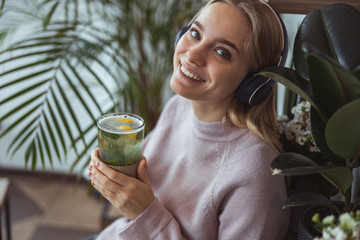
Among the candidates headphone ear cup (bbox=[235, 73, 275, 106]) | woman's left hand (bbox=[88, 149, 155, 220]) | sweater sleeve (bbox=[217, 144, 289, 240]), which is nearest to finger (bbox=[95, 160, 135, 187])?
woman's left hand (bbox=[88, 149, 155, 220])

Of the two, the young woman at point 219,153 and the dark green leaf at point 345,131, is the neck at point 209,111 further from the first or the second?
the dark green leaf at point 345,131

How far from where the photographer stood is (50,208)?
2.50 metres

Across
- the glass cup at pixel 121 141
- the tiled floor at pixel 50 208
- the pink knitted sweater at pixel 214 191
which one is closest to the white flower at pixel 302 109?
the pink knitted sweater at pixel 214 191

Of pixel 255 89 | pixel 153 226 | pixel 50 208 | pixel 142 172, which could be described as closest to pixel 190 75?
pixel 255 89

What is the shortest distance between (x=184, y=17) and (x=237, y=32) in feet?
2.57

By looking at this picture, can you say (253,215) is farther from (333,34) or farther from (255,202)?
(333,34)

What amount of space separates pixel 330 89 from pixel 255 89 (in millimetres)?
272

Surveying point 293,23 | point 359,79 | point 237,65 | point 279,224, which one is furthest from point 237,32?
point 293,23

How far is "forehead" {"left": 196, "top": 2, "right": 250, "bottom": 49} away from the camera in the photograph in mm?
940

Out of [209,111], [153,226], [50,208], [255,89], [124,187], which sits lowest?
[50,208]

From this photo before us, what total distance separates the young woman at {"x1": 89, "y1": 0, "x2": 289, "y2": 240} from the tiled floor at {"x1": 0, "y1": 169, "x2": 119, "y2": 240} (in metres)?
1.28

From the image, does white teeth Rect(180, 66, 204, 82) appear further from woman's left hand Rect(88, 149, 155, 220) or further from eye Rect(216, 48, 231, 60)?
woman's left hand Rect(88, 149, 155, 220)

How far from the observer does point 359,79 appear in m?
0.69

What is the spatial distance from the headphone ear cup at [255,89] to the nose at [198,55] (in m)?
0.12
